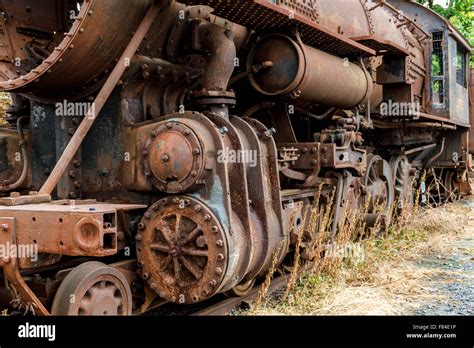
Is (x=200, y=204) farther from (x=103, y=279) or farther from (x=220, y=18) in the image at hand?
(x=220, y=18)

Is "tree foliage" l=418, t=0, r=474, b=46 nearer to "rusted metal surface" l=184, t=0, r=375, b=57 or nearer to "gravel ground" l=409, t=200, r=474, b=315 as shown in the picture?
"gravel ground" l=409, t=200, r=474, b=315

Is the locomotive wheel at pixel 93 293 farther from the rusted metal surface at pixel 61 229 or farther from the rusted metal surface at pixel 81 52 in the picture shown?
the rusted metal surface at pixel 81 52

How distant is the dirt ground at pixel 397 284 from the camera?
4.32 m

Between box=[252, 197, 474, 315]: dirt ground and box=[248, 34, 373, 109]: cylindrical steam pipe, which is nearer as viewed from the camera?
box=[252, 197, 474, 315]: dirt ground

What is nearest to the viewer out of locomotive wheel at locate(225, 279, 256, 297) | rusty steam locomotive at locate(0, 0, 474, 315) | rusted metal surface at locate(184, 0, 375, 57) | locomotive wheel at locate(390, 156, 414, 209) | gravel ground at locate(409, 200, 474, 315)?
rusty steam locomotive at locate(0, 0, 474, 315)

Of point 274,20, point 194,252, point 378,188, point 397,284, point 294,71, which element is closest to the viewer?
point 194,252

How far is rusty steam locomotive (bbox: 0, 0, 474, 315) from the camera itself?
10.5 feet

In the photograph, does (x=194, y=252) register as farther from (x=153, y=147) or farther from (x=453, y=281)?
(x=453, y=281)

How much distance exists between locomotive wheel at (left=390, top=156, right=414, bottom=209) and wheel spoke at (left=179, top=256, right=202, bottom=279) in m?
5.10

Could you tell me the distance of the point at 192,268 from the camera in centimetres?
356

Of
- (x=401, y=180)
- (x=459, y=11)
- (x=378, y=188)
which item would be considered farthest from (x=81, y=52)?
(x=459, y=11)

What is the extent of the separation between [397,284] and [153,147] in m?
2.68

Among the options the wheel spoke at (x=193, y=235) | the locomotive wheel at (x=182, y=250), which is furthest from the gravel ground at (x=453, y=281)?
the wheel spoke at (x=193, y=235)

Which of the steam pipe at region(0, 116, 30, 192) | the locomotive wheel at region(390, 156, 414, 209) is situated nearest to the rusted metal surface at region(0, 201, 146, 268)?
the steam pipe at region(0, 116, 30, 192)
